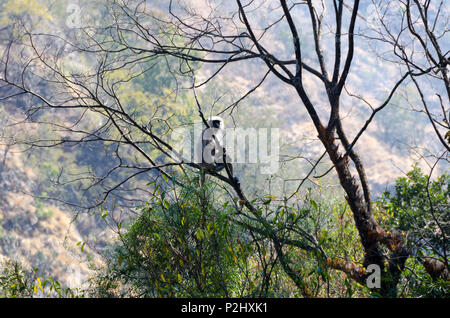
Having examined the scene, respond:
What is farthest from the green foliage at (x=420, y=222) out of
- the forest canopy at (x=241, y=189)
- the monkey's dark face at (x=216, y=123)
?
the monkey's dark face at (x=216, y=123)

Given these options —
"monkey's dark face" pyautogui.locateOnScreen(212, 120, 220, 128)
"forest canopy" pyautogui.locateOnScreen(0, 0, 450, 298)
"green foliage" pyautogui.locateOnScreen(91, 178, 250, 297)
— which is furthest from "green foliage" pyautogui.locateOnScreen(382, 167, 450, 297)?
"monkey's dark face" pyautogui.locateOnScreen(212, 120, 220, 128)

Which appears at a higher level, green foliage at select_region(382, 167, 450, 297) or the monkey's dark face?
the monkey's dark face

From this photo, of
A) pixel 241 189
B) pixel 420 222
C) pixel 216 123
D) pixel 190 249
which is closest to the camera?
pixel 190 249

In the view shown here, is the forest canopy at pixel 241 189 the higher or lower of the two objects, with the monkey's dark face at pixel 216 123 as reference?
lower

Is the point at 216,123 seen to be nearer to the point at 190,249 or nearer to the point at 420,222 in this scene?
the point at 420,222

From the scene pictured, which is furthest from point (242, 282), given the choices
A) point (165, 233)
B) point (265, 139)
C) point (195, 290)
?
point (265, 139)

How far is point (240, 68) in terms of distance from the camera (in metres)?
36.9

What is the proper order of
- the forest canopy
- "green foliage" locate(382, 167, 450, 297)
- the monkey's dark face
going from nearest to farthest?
the forest canopy → "green foliage" locate(382, 167, 450, 297) → the monkey's dark face

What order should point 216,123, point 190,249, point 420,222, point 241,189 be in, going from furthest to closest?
point 216,123 < point 420,222 < point 241,189 < point 190,249

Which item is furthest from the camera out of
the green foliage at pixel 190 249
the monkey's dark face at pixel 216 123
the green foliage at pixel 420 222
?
the monkey's dark face at pixel 216 123

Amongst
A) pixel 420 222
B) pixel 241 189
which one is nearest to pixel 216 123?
pixel 241 189

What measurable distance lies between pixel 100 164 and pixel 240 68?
57.1 ft

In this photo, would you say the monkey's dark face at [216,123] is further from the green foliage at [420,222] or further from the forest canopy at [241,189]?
the green foliage at [420,222]

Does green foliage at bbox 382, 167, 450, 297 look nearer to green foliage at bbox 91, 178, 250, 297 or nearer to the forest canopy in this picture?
the forest canopy
